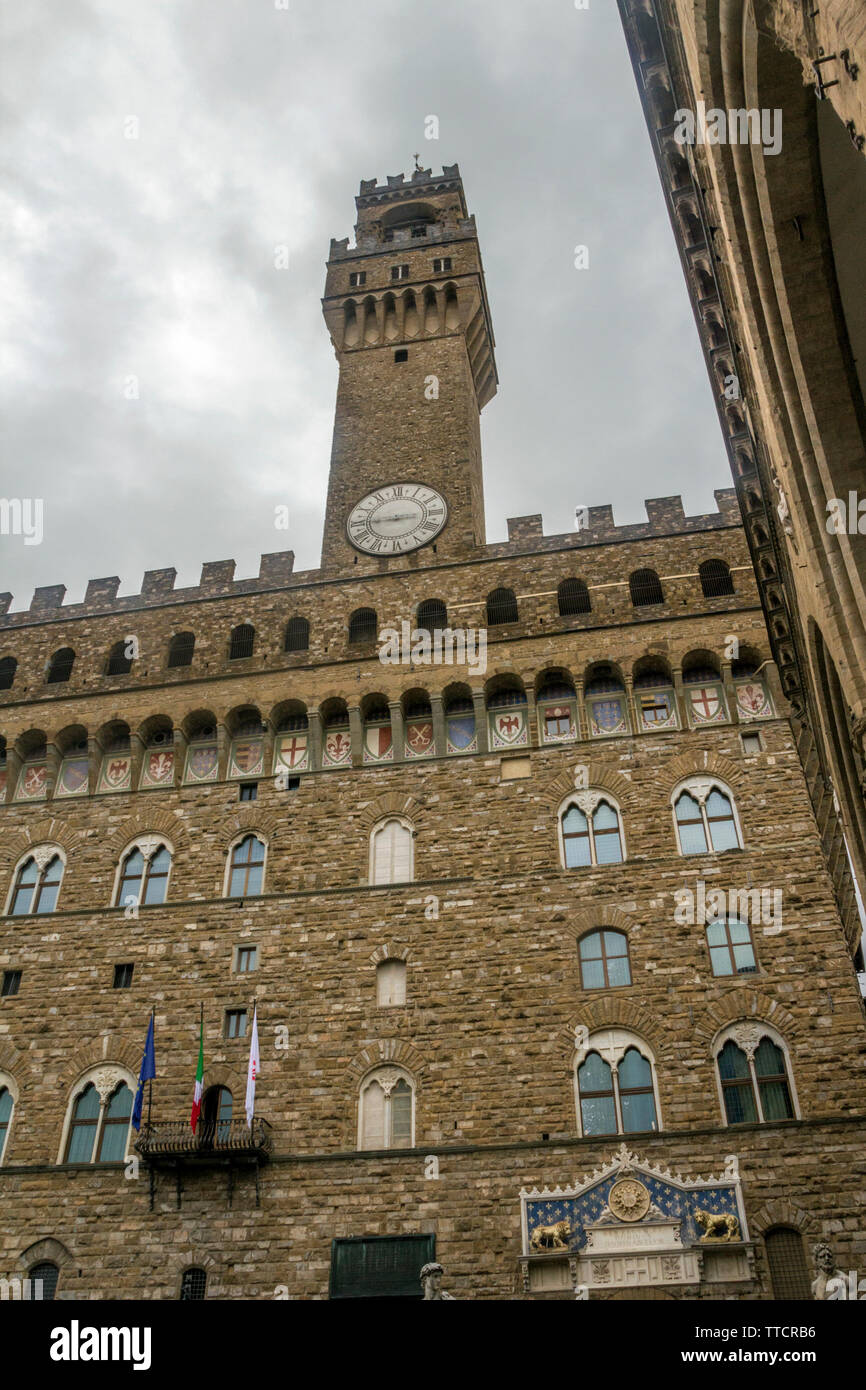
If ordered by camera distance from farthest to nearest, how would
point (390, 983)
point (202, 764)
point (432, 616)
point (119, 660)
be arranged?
point (119, 660), point (432, 616), point (202, 764), point (390, 983)

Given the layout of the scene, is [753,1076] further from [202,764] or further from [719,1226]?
[202,764]

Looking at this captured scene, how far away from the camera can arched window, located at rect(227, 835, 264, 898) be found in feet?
70.8

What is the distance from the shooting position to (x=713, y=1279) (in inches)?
641

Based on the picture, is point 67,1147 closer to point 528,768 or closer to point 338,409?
point 528,768

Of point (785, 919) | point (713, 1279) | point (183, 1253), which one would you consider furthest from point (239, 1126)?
point (785, 919)

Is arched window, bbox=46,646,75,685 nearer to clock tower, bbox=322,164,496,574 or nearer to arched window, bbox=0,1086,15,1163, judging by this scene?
clock tower, bbox=322,164,496,574

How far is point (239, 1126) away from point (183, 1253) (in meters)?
1.98

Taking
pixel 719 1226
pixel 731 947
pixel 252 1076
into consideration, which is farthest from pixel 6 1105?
pixel 731 947

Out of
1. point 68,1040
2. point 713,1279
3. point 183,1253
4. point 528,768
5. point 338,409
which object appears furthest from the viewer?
point 338,409

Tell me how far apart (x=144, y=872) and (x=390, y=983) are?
5561 mm

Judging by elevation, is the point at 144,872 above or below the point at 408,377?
below

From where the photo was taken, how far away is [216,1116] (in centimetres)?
1909

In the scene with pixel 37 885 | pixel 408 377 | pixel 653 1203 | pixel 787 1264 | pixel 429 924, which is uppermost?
pixel 408 377

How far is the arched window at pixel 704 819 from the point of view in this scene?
20.3m
